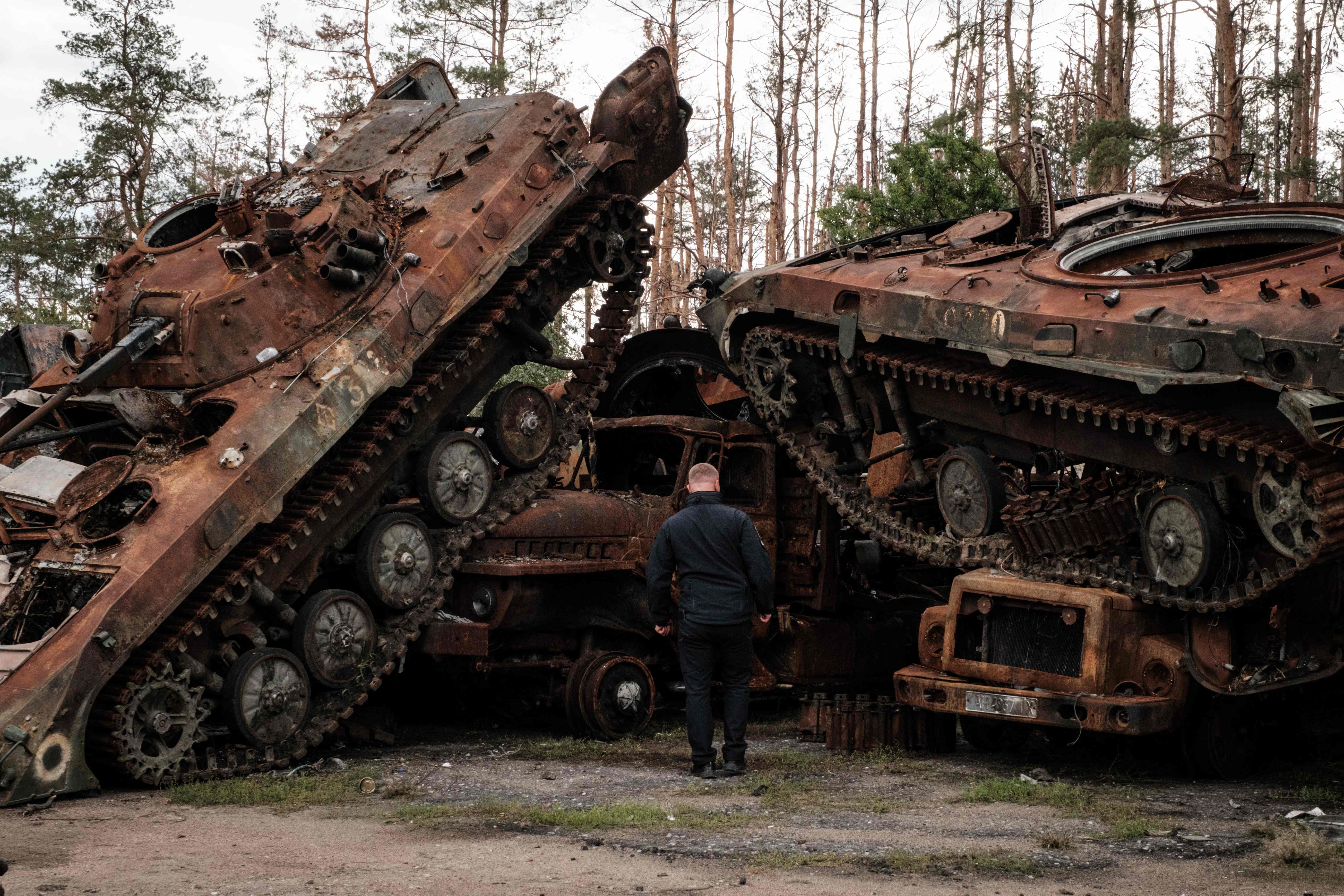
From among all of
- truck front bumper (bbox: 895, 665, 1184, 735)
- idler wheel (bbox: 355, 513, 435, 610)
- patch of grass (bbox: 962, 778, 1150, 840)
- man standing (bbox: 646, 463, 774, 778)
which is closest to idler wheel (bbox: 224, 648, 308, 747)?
idler wheel (bbox: 355, 513, 435, 610)

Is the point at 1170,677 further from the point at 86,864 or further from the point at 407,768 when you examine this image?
the point at 86,864

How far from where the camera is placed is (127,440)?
1045cm

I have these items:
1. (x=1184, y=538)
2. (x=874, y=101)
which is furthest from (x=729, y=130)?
(x=1184, y=538)

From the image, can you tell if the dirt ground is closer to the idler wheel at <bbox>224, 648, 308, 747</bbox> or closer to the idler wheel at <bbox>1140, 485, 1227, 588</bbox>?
the idler wheel at <bbox>224, 648, 308, 747</bbox>

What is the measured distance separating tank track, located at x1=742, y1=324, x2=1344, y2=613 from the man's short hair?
205cm

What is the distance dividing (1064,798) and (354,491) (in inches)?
207

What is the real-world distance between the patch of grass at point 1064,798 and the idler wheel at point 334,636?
4.27 metres

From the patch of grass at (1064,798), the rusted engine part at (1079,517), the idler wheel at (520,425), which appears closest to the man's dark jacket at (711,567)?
the patch of grass at (1064,798)

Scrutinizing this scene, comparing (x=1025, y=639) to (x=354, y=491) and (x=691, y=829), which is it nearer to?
(x=691, y=829)

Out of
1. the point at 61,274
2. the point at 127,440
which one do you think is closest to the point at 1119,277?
the point at 127,440

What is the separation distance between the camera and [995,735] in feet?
34.7

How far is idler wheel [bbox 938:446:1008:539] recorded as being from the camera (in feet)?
34.0

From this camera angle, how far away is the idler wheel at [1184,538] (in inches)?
341

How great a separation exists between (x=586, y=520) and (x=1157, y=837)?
5.30 meters
